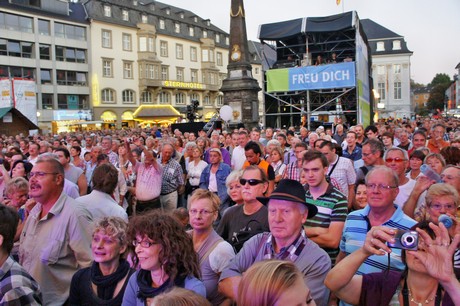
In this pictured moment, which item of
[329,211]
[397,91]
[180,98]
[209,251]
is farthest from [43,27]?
[397,91]

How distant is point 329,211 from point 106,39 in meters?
46.9

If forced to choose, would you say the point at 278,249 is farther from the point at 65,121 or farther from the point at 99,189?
the point at 65,121

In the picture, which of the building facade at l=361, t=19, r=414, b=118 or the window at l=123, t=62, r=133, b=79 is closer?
the window at l=123, t=62, r=133, b=79

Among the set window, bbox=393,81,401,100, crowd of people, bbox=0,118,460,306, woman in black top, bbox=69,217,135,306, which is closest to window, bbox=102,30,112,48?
window, bbox=393,81,401,100

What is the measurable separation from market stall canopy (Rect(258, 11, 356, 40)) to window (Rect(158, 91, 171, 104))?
33.0 meters

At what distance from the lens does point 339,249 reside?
11.2 ft

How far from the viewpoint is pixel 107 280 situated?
9.11ft

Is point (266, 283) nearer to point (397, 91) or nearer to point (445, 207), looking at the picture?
point (445, 207)

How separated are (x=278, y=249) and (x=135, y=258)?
95 centimetres

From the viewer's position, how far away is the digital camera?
5.91 feet

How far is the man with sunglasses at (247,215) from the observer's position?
3453mm

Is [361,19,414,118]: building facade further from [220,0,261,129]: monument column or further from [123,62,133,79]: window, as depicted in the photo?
[220,0,261,129]: monument column

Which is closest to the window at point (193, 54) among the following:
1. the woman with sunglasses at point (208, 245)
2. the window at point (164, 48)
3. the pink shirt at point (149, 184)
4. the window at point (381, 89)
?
the window at point (164, 48)

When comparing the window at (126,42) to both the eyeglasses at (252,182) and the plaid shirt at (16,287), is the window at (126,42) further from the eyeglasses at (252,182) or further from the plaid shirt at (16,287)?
the plaid shirt at (16,287)
